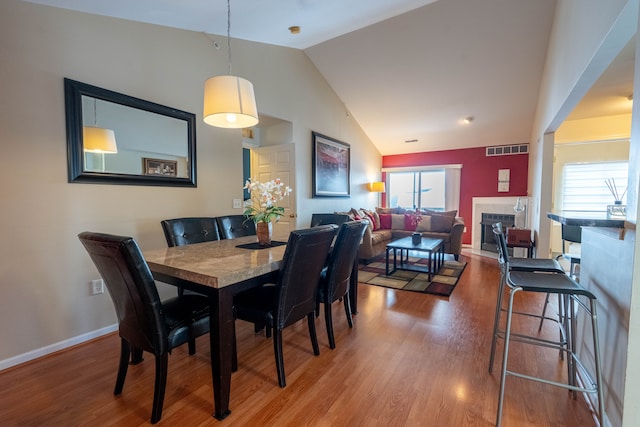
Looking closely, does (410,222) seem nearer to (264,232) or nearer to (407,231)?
(407,231)

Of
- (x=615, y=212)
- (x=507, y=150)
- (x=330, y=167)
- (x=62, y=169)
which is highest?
(x=507, y=150)

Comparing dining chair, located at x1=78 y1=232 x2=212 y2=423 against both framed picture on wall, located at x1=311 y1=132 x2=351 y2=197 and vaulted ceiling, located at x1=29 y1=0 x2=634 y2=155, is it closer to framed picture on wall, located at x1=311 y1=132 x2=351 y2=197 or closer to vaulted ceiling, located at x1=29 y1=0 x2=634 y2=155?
vaulted ceiling, located at x1=29 y1=0 x2=634 y2=155

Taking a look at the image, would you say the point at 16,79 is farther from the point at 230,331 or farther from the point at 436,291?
the point at 436,291

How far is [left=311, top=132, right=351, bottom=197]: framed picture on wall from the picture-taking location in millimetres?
4992

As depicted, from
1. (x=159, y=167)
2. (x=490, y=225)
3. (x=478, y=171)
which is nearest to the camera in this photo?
(x=159, y=167)

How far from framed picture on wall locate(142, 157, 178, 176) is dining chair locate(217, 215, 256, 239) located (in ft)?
2.14

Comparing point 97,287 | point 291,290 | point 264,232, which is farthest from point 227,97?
point 97,287

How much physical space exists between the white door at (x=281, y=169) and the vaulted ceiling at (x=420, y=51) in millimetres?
1519

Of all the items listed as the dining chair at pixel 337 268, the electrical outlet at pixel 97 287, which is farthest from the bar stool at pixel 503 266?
the electrical outlet at pixel 97 287

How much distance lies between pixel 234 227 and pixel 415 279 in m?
2.50

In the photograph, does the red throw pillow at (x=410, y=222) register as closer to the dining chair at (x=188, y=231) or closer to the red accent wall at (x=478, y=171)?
the red accent wall at (x=478, y=171)

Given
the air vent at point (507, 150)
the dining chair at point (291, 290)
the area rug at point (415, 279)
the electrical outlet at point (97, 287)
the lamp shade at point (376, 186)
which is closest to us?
the dining chair at point (291, 290)

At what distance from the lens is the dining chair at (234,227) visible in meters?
2.88

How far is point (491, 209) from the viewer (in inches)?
233
